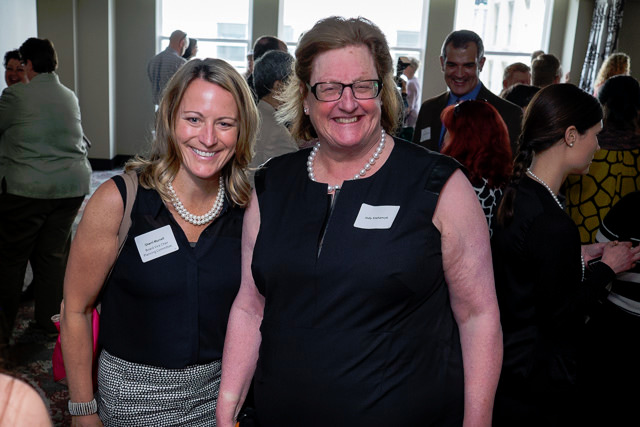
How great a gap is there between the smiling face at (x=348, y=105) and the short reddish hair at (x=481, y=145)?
117 centimetres

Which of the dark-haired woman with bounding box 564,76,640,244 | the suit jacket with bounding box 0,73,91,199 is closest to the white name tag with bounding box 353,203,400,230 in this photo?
the dark-haired woman with bounding box 564,76,640,244

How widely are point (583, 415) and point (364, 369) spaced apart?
60.9 inches

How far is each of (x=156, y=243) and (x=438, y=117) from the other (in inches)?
101

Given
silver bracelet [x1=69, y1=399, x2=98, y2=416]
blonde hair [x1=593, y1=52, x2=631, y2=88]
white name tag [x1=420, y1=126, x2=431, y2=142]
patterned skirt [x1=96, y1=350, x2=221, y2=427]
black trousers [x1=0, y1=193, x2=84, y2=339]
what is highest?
blonde hair [x1=593, y1=52, x2=631, y2=88]

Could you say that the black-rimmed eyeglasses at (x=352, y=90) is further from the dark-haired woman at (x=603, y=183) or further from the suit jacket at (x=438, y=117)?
the suit jacket at (x=438, y=117)

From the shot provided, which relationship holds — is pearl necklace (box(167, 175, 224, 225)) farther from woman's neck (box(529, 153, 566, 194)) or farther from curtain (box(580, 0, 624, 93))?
curtain (box(580, 0, 624, 93))

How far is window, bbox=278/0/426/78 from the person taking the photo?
10156 mm

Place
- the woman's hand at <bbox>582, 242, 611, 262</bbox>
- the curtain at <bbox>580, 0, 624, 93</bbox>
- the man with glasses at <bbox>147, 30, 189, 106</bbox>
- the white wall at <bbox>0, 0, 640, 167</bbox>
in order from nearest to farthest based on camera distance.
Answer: the woman's hand at <bbox>582, 242, 611, 262</bbox>
the man with glasses at <bbox>147, 30, 189, 106</bbox>
the curtain at <bbox>580, 0, 624, 93</bbox>
the white wall at <bbox>0, 0, 640, 167</bbox>

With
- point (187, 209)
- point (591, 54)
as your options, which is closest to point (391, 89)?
point (187, 209)

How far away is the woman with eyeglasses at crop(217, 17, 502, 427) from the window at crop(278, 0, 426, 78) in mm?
9005

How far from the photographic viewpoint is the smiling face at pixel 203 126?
1636 millimetres

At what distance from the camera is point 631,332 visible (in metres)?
2.31

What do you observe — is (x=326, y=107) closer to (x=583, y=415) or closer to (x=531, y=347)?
(x=531, y=347)

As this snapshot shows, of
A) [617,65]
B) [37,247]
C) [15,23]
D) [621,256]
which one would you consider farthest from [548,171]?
[15,23]
